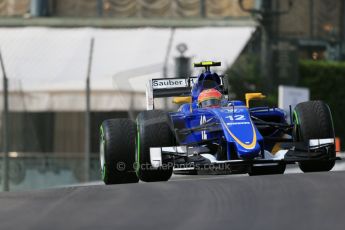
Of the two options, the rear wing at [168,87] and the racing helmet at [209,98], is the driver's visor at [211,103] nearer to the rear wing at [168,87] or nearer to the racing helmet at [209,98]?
the racing helmet at [209,98]

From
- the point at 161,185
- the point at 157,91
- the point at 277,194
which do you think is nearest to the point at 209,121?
the point at 157,91

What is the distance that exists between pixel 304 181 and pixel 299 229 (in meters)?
2.02

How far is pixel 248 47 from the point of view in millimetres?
23219

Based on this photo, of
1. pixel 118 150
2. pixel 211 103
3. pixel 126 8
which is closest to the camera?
pixel 118 150

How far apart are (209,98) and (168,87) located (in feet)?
2.47

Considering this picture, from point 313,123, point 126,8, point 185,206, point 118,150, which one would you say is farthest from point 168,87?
point 126,8

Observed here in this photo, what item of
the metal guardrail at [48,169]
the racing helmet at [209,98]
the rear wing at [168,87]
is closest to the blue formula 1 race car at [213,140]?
the racing helmet at [209,98]

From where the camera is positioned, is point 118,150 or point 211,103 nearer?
point 118,150

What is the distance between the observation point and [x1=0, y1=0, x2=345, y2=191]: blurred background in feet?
64.3

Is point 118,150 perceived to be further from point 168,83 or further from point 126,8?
point 126,8

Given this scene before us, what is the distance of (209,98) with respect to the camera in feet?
35.1

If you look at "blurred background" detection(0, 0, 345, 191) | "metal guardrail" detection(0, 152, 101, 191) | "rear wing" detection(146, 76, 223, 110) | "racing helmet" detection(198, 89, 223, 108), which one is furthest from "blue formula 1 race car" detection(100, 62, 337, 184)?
"metal guardrail" detection(0, 152, 101, 191)

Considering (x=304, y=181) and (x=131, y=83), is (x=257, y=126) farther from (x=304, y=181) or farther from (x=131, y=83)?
(x=131, y=83)

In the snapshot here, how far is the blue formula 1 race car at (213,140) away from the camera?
384 inches
